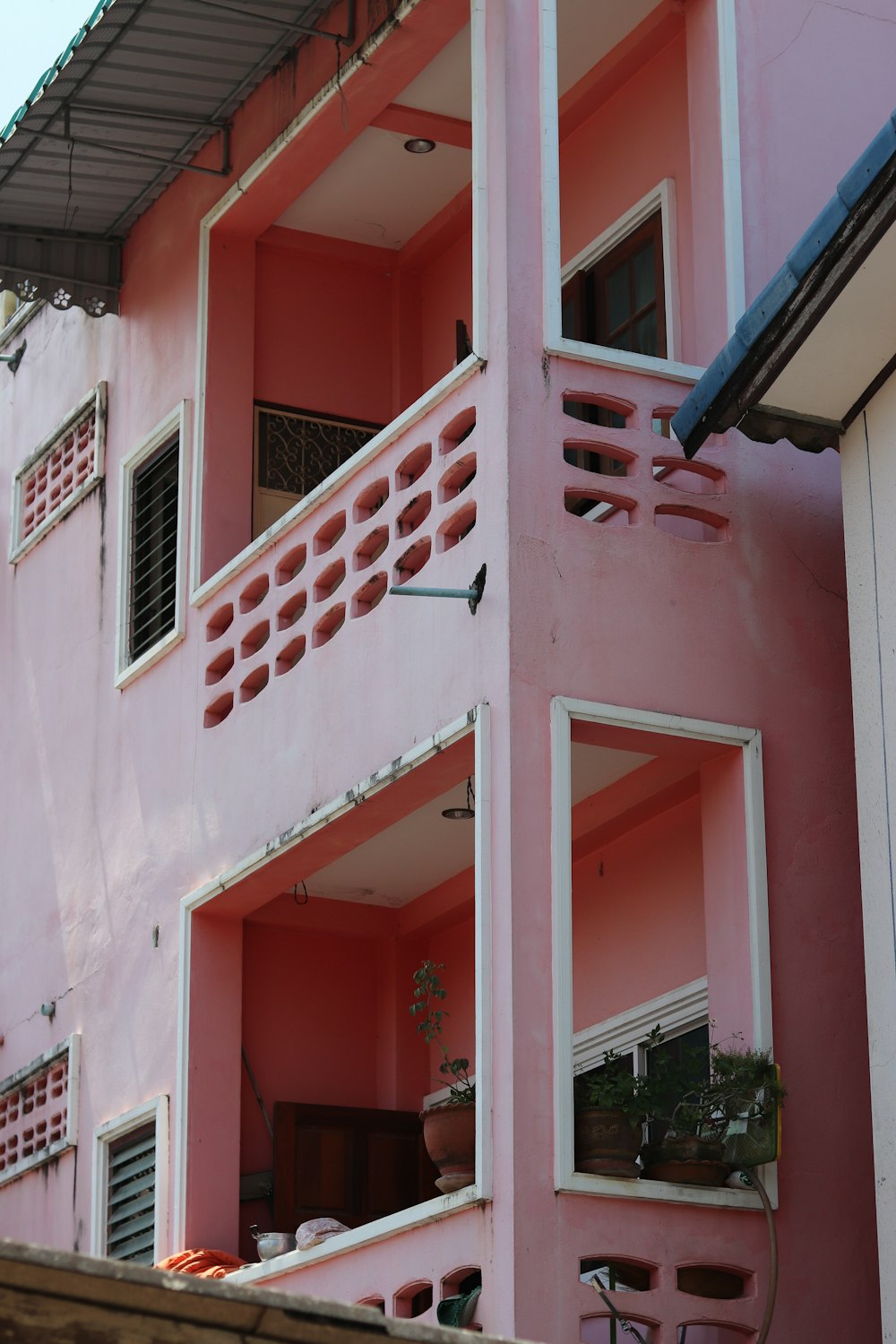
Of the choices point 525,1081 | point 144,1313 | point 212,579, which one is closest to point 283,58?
point 212,579

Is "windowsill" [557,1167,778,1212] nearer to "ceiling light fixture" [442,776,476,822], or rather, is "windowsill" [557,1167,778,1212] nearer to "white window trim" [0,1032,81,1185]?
"ceiling light fixture" [442,776,476,822]

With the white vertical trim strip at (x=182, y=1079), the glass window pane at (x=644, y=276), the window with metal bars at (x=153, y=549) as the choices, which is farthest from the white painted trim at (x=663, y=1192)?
the window with metal bars at (x=153, y=549)

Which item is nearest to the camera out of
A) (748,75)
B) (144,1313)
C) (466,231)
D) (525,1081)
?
(144,1313)

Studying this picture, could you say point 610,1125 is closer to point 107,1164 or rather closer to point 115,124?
point 107,1164

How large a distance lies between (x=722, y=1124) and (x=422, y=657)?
243cm

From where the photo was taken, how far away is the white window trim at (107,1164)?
475 inches

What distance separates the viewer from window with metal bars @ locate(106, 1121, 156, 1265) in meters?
12.4

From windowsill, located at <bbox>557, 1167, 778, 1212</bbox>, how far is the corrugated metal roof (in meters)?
3.08

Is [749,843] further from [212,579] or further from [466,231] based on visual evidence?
[466,231]

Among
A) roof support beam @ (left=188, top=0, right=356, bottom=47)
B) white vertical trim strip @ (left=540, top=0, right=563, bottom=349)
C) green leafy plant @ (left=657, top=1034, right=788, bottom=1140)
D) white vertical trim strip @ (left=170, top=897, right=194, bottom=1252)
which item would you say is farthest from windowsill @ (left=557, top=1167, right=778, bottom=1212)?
roof support beam @ (left=188, top=0, right=356, bottom=47)

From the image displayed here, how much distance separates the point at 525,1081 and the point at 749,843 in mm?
1505

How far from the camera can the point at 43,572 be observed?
15703 millimetres

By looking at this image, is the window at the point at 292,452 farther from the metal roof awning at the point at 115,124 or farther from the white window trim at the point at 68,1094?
the white window trim at the point at 68,1094

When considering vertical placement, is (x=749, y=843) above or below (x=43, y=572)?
below
